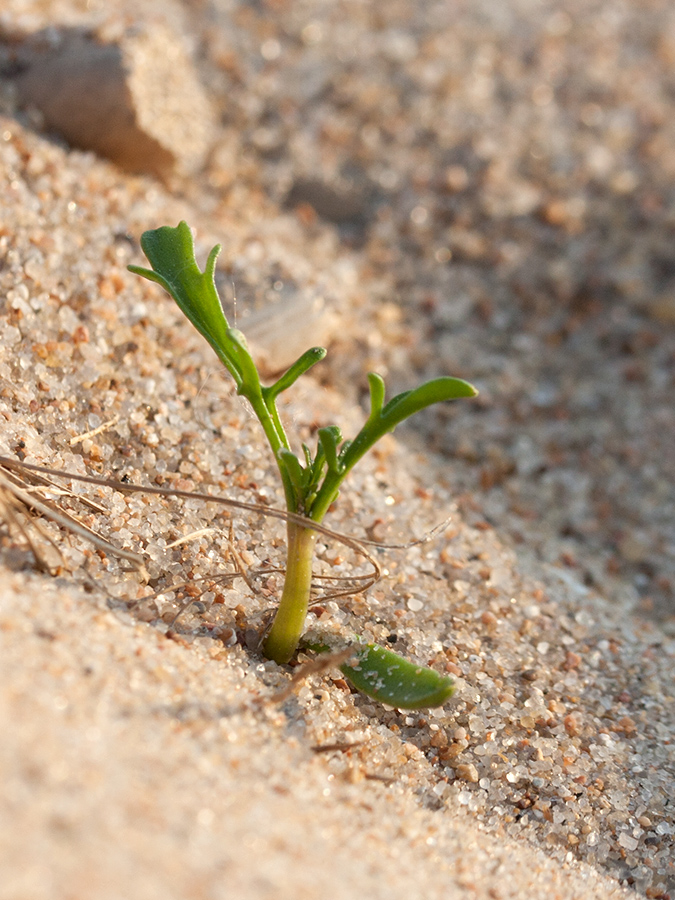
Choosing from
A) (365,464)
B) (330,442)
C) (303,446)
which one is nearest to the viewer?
(330,442)

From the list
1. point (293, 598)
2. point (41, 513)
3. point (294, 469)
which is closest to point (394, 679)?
point (293, 598)

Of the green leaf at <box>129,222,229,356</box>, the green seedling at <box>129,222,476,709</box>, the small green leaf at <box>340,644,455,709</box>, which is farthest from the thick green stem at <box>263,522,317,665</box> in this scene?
the green leaf at <box>129,222,229,356</box>

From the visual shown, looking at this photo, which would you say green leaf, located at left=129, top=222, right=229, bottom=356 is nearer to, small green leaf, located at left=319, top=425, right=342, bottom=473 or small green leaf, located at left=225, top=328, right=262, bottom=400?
small green leaf, located at left=225, top=328, right=262, bottom=400

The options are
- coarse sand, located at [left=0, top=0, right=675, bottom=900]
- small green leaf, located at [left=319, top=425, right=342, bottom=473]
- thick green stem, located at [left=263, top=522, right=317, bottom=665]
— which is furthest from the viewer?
thick green stem, located at [left=263, top=522, right=317, bottom=665]

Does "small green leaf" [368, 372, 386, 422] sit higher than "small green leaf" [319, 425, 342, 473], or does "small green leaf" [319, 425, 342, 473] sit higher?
"small green leaf" [368, 372, 386, 422]

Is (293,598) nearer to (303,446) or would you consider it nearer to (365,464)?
(303,446)

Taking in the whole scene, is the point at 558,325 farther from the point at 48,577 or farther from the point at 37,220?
the point at 48,577

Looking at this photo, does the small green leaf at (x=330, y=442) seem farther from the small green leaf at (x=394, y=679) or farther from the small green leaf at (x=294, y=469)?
the small green leaf at (x=394, y=679)

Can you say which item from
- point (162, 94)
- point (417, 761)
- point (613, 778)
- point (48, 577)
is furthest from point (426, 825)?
point (162, 94)
